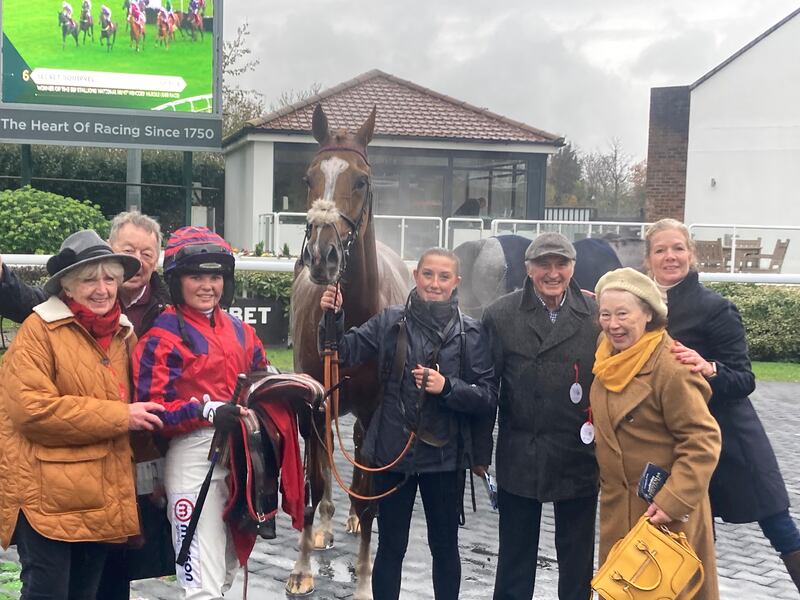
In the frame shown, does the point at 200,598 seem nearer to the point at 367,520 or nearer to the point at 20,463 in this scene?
the point at 20,463

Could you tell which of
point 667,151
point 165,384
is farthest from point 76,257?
point 667,151

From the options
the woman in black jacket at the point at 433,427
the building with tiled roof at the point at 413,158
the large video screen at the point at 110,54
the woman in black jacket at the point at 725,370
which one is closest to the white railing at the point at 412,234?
the building with tiled roof at the point at 413,158

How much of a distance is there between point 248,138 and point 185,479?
61.9 feet

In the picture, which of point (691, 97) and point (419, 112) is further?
point (691, 97)

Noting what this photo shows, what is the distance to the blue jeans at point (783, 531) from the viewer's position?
4047 millimetres

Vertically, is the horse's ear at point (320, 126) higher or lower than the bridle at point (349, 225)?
higher

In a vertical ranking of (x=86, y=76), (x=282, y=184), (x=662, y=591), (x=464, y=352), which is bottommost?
(x=662, y=591)

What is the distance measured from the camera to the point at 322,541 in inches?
210

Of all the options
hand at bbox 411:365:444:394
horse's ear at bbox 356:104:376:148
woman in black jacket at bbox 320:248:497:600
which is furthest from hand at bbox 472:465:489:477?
horse's ear at bbox 356:104:376:148

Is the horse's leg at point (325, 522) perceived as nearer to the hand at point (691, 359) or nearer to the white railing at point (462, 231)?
the hand at point (691, 359)

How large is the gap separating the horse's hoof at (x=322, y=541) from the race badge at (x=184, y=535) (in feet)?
7.40

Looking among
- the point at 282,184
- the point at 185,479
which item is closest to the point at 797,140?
the point at 282,184

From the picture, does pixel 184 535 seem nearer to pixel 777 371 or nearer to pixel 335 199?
pixel 335 199

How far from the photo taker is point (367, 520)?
4.60 m
